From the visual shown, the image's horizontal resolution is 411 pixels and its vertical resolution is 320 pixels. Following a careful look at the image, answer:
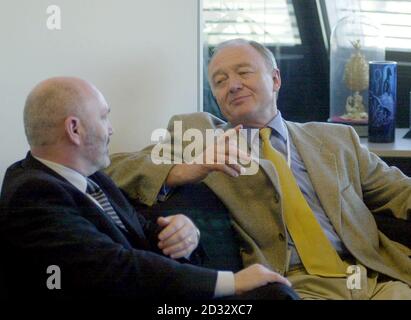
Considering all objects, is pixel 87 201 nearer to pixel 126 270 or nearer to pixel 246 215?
pixel 126 270

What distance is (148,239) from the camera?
5.25 feet

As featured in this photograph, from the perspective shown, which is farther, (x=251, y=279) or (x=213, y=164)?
(x=213, y=164)

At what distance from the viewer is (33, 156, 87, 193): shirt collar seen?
4.73 feet

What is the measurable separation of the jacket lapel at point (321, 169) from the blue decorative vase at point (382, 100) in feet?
1.51

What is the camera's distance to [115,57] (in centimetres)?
178

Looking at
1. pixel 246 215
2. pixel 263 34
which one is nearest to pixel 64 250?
pixel 246 215

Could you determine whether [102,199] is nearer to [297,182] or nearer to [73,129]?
[73,129]

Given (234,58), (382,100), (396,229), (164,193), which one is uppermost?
(234,58)

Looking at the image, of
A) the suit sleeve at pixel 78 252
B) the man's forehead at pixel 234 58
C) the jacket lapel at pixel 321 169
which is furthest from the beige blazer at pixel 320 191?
the suit sleeve at pixel 78 252

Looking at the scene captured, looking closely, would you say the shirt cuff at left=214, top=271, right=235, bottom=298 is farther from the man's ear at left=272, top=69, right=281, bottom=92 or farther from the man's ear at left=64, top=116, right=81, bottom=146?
the man's ear at left=272, top=69, right=281, bottom=92

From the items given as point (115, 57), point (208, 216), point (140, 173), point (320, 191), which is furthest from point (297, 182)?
point (115, 57)

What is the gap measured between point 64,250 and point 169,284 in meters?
0.19

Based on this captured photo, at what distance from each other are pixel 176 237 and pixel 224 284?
0.18 meters

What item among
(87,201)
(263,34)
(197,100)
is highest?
(263,34)
